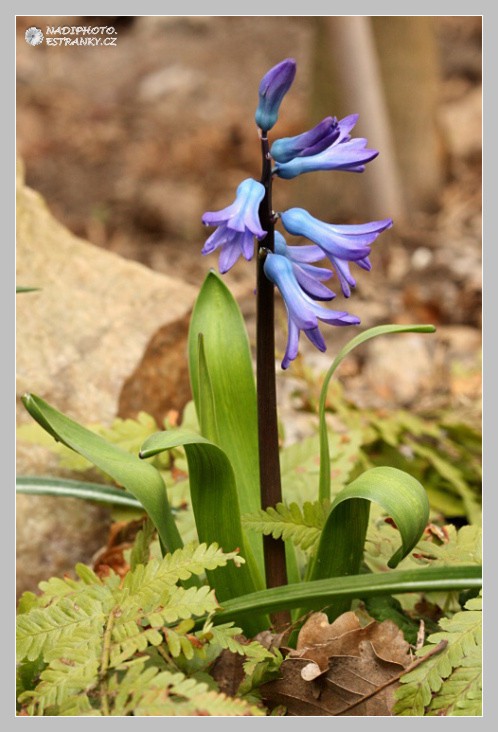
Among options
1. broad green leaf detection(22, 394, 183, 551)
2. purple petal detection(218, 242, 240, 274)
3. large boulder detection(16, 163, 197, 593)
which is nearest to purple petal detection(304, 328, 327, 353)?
purple petal detection(218, 242, 240, 274)

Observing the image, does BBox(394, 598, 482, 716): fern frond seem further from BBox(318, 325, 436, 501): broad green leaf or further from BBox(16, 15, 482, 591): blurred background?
BBox(16, 15, 482, 591): blurred background

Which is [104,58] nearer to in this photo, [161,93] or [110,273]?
[161,93]

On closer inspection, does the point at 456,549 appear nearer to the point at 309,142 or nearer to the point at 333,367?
the point at 333,367

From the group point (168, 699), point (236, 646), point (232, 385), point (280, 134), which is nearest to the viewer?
point (168, 699)

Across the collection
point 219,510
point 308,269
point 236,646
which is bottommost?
point 236,646

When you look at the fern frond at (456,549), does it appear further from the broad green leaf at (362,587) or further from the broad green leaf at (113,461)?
the broad green leaf at (113,461)

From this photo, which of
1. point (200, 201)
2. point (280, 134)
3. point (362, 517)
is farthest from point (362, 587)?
point (280, 134)
